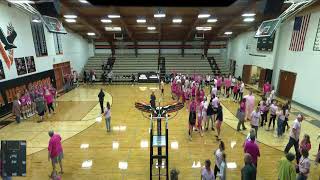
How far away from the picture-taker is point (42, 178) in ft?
20.9

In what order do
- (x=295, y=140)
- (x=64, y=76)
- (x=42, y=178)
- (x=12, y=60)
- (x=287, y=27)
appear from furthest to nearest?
(x=64, y=76) < (x=287, y=27) < (x=12, y=60) < (x=295, y=140) < (x=42, y=178)

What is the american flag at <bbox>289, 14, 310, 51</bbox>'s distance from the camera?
1336 cm

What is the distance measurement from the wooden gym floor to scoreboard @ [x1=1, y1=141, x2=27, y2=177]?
1942 mm

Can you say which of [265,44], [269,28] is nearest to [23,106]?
[269,28]

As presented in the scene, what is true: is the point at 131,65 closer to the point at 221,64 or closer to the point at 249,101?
the point at 221,64

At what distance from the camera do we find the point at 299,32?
13.8 m

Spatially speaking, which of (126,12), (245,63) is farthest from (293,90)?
(126,12)

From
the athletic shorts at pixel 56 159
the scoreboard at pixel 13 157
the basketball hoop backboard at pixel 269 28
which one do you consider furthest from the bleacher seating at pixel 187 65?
the scoreboard at pixel 13 157

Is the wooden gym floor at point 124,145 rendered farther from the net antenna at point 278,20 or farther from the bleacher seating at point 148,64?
the bleacher seating at point 148,64

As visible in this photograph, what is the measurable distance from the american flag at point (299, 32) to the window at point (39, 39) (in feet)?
53.7

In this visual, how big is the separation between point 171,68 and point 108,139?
57.8 feet

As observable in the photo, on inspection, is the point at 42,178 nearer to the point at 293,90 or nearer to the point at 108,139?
the point at 108,139

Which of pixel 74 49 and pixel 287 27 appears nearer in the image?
pixel 287 27

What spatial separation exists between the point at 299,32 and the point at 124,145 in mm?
12256
